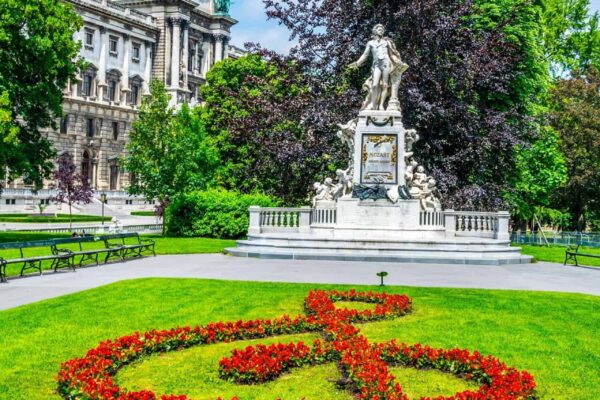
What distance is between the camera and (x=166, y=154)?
42.1m

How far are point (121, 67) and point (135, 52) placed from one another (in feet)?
11.2

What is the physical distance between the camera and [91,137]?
82500 mm

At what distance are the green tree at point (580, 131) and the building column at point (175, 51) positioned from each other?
5447 cm

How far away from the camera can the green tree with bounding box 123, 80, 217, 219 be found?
135 feet

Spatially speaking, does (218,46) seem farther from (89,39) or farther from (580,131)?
(580,131)

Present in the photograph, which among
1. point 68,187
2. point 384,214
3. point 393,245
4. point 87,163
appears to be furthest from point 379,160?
point 87,163

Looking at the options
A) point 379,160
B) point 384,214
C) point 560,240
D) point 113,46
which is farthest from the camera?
point 113,46

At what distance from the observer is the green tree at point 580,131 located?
152ft

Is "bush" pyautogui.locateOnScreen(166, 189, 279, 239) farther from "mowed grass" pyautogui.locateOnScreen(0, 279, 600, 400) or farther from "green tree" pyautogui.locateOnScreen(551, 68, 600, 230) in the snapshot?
"mowed grass" pyautogui.locateOnScreen(0, 279, 600, 400)

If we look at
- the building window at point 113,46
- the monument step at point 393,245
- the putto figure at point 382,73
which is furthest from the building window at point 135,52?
the monument step at point 393,245

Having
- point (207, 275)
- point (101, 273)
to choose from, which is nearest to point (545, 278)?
point (207, 275)

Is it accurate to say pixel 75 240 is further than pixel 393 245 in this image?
No

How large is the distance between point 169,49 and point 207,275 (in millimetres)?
79368

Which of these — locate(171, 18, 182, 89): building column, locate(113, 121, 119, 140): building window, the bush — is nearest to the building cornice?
locate(171, 18, 182, 89): building column
